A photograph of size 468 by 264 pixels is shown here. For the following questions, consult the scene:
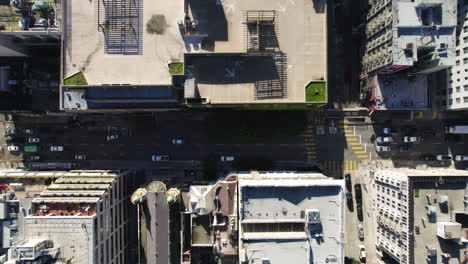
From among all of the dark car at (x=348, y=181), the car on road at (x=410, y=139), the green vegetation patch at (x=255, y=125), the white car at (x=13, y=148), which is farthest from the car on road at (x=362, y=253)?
the white car at (x=13, y=148)

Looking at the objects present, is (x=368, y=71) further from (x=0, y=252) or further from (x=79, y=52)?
(x=0, y=252)

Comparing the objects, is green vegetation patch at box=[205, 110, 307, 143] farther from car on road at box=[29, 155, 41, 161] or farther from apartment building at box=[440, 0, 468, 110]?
car on road at box=[29, 155, 41, 161]

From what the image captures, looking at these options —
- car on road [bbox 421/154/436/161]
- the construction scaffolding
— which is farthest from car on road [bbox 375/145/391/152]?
the construction scaffolding

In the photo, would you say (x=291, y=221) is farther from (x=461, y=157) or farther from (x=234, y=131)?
(x=461, y=157)

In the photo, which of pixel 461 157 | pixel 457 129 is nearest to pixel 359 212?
pixel 461 157

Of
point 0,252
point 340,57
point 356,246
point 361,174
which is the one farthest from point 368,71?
point 0,252

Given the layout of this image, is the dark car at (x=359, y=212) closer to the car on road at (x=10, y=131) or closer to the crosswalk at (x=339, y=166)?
the crosswalk at (x=339, y=166)
